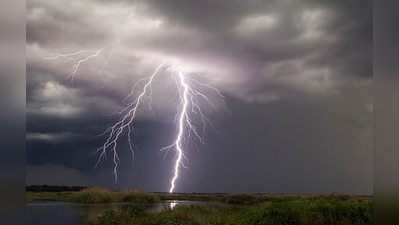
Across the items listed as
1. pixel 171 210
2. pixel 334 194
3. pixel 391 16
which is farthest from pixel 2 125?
pixel 334 194

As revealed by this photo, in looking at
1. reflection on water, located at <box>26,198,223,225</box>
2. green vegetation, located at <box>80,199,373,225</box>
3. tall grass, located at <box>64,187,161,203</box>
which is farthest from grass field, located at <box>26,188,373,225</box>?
tall grass, located at <box>64,187,161,203</box>

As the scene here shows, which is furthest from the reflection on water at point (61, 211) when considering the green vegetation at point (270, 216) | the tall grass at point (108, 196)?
the green vegetation at point (270, 216)

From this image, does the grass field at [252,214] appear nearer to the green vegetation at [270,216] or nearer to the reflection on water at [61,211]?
the green vegetation at [270,216]

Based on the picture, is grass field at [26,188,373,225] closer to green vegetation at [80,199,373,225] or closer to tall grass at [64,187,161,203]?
green vegetation at [80,199,373,225]

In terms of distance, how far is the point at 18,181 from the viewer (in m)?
4.80

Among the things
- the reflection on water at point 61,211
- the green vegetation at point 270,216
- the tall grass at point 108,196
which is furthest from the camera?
the tall grass at point 108,196

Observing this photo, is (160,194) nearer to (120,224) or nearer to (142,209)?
(142,209)

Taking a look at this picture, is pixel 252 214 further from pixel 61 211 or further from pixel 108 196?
pixel 61 211

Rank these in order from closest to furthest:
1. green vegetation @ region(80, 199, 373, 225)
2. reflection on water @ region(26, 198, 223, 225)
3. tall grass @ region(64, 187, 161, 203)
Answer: green vegetation @ region(80, 199, 373, 225)
reflection on water @ region(26, 198, 223, 225)
tall grass @ region(64, 187, 161, 203)

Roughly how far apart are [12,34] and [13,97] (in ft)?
2.78

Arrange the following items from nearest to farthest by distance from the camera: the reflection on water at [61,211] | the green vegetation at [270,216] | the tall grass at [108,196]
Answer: the green vegetation at [270,216]
the reflection on water at [61,211]
the tall grass at [108,196]

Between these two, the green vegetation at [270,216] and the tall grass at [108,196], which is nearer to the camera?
the green vegetation at [270,216]

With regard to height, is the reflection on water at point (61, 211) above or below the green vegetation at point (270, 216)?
below

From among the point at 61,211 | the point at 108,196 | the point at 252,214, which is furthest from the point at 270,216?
the point at 61,211
